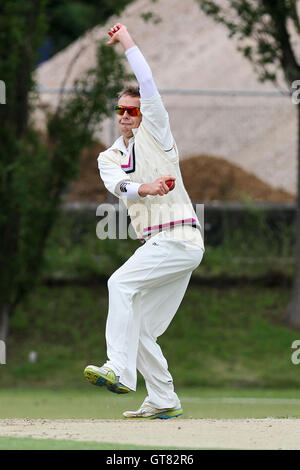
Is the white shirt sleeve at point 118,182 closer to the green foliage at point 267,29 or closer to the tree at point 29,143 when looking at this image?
the tree at point 29,143

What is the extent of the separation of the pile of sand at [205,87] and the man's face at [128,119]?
362 inches

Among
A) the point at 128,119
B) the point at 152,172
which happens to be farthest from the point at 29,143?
the point at 152,172

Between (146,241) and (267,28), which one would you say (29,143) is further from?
(146,241)

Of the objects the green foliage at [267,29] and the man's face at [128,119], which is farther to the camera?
the green foliage at [267,29]

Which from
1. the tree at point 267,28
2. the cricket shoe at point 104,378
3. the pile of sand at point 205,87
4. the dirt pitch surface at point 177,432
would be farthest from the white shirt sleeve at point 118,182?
the tree at point 267,28

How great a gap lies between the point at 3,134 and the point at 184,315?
4.76m

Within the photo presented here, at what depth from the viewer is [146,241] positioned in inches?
352

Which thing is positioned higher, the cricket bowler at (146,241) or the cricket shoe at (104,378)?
the cricket bowler at (146,241)

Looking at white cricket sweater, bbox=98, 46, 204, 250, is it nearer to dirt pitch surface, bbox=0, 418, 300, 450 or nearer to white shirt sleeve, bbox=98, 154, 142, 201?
white shirt sleeve, bbox=98, 154, 142, 201

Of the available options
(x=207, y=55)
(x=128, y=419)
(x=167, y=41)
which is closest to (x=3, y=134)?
(x=128, y=419)

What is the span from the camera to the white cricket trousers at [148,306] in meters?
8.52

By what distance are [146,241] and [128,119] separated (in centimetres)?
103

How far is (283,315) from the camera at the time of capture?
19188 millimetres
